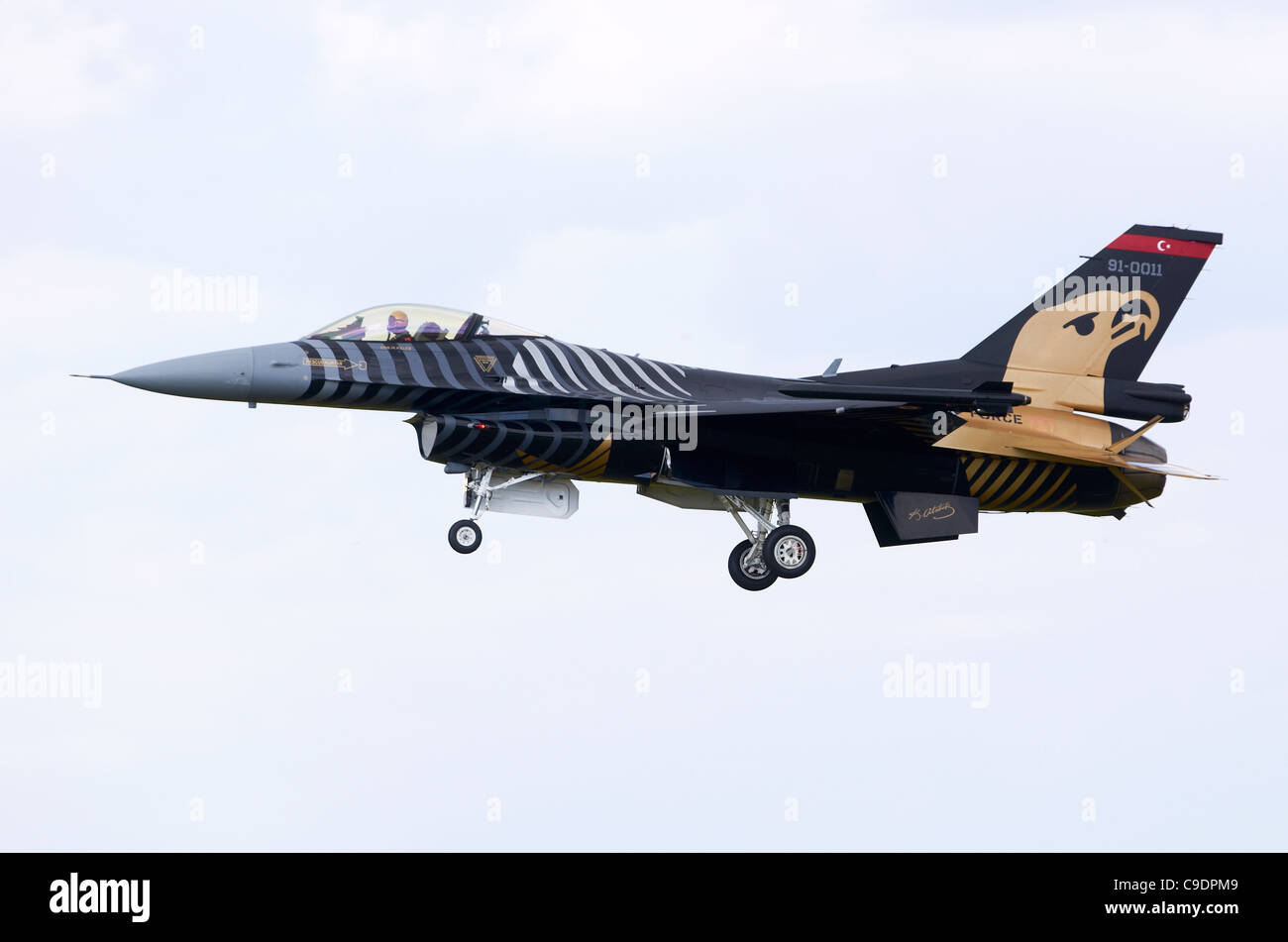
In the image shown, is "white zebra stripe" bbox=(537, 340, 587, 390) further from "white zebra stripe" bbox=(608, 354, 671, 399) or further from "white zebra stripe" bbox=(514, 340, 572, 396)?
"white zebra stripe" bbox=(608, 354, 671, 399)

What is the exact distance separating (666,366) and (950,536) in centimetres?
467

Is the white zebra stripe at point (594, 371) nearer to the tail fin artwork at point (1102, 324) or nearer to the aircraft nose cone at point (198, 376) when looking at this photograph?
the aircraft nose cone at point (198, 376)

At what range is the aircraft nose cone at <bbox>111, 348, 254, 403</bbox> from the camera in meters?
24.5

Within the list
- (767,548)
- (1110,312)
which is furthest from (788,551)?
(1110,312)

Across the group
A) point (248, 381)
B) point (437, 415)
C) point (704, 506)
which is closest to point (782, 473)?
point (704, 506)

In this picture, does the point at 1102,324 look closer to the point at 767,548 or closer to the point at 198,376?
the point at 767,548

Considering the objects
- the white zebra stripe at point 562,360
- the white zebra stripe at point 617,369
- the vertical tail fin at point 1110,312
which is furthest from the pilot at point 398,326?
the vertical tail fin at point 1110,312

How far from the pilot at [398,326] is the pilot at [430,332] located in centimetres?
16

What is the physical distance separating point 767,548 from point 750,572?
0.47 m

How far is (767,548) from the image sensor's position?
1049 inches

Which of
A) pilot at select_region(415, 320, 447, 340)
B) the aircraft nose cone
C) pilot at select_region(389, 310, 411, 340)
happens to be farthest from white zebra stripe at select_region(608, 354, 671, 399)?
the aircraft nose cone

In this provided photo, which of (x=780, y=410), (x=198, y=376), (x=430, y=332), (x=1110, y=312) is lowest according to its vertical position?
(x=780, y=410)

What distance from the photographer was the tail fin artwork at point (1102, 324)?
2736cm

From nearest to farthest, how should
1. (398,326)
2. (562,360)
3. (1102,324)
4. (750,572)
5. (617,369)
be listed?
(398,326) < (562,360) < (617,369) < (750,572) < (1102,324)
